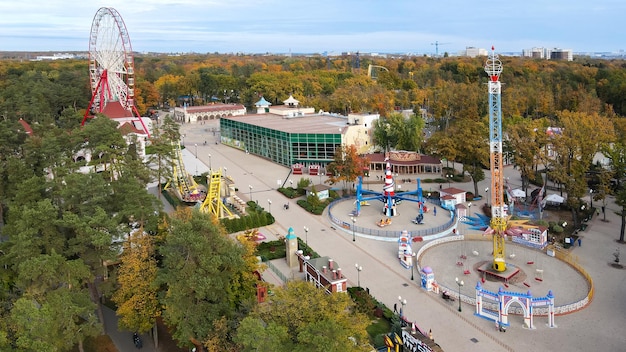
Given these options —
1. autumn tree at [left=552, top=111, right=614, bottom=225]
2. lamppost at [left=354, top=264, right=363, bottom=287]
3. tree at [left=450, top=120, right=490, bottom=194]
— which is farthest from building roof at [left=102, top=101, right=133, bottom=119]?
autumn tree at [left=552, top=111, right=614, bottom=225]

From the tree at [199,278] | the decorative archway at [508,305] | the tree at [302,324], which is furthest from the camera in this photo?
the decorative archway at [508,305]

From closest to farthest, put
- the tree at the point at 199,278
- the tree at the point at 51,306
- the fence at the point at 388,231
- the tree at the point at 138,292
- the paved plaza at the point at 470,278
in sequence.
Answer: the tree at the point at 51,306 → the tree at the point at 199,278 → the tree at the point at 138,292 → the paved plaza at the point at 470,278 → the fence at the point at 388,231

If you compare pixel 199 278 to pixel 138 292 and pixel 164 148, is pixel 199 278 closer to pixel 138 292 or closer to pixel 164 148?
pixel 138 292

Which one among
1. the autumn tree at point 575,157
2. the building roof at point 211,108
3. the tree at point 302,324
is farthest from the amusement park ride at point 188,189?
the building roof at point 211,108

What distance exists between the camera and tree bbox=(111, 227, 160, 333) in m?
20.4

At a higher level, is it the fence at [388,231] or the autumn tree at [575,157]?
the autumn tree at [575,157]

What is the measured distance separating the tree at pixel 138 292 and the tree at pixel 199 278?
33.6 inches

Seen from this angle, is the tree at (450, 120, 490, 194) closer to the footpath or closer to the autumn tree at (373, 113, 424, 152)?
the footpath

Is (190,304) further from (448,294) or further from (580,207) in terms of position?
(580,207)

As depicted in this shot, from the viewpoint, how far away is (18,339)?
55.1 ft

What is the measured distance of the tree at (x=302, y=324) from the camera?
15.2 meters

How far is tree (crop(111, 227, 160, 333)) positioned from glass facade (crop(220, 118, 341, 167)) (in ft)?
93.7

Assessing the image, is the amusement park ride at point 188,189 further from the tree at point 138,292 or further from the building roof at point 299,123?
the tree at point 138,292

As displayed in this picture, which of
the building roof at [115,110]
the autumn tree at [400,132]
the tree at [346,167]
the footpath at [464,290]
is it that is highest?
the building roof at [115,110]
